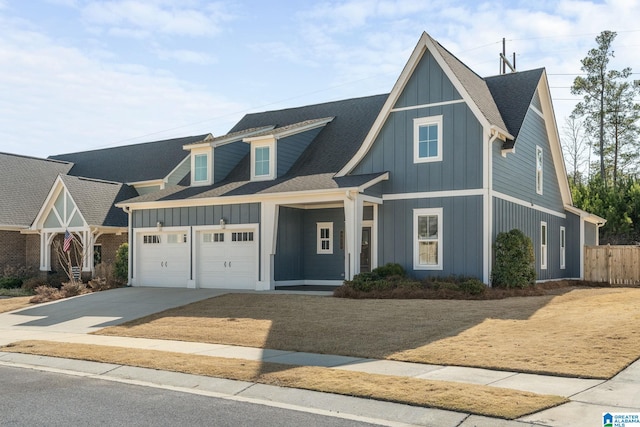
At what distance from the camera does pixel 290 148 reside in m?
25.5

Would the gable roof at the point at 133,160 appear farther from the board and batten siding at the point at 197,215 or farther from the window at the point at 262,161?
the window at the point at 262,161

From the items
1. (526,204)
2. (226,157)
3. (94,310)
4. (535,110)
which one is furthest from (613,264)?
(94,310)

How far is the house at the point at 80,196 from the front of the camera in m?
29.5

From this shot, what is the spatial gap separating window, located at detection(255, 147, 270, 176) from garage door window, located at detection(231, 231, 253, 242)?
290 centimetres

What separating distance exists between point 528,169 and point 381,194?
603cm

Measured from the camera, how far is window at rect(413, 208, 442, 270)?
67.1ft

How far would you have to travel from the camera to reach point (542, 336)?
39.1 ft

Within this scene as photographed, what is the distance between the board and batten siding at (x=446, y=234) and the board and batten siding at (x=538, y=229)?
2.36ft

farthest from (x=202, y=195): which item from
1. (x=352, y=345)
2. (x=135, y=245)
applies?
(x=352, y=345)

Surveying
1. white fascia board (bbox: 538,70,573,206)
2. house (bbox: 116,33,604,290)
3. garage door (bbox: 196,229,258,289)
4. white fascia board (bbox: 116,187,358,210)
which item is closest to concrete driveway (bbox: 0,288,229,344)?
garage door (bbox: 196,229,258,289)

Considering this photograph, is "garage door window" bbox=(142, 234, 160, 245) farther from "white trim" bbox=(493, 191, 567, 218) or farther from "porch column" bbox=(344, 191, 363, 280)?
"white trim" bbox=(493, 191, 567, 218)

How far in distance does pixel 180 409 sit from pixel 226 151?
779 inches

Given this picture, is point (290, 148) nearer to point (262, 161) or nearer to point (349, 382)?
point (262, 161)

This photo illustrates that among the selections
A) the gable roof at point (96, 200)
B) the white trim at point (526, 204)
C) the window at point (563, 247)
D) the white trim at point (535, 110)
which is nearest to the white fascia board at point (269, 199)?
the gable roof at point (96, 200)
